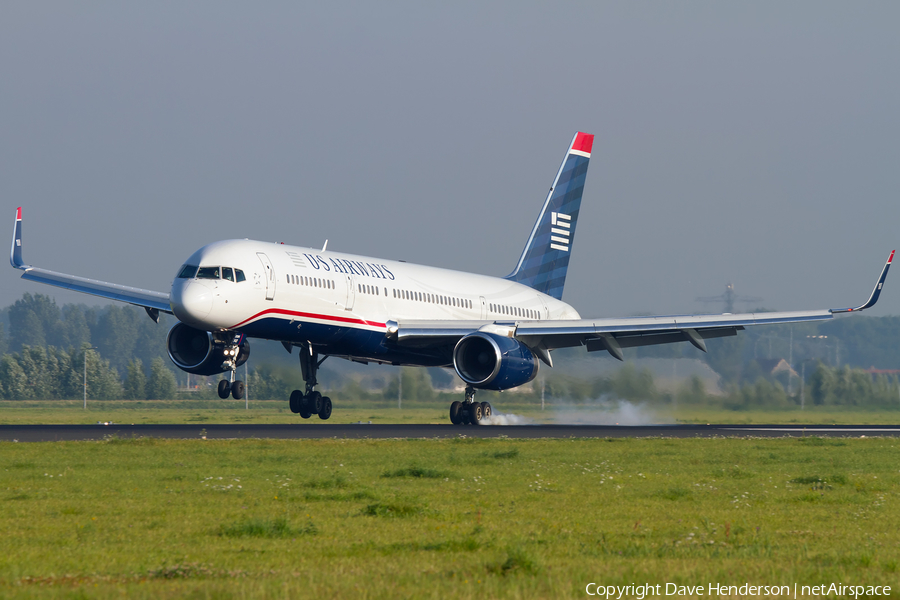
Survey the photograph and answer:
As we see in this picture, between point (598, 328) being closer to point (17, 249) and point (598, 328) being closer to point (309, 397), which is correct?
point (309, 397)

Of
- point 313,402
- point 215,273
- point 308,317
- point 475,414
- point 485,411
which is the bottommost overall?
point 475,414

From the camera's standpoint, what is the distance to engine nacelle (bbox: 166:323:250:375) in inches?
1396

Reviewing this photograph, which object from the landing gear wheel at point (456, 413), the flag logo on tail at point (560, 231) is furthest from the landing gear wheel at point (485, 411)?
the flag logo on tail at point (560, 231)

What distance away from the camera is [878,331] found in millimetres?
58156

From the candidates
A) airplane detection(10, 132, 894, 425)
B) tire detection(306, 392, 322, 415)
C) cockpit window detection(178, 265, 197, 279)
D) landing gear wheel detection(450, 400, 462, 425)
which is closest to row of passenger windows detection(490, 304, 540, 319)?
airplane detection(10, 132, 894, 425)

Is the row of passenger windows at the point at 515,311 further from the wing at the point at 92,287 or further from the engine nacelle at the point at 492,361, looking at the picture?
the wing at the point at 92,287

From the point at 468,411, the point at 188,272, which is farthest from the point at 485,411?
the point at 188,272

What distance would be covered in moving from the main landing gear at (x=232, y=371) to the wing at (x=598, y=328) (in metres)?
5.63

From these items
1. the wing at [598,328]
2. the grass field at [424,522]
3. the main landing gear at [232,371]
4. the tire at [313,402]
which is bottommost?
the grass field at [424,522]

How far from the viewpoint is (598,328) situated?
36906 millimetres

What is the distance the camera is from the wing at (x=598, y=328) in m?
36.0

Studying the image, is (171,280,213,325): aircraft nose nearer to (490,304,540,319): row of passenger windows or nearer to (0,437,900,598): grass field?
(0,437,900,598): grass field

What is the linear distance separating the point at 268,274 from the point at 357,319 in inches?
158

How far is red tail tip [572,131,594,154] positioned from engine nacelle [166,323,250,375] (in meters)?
22.2
